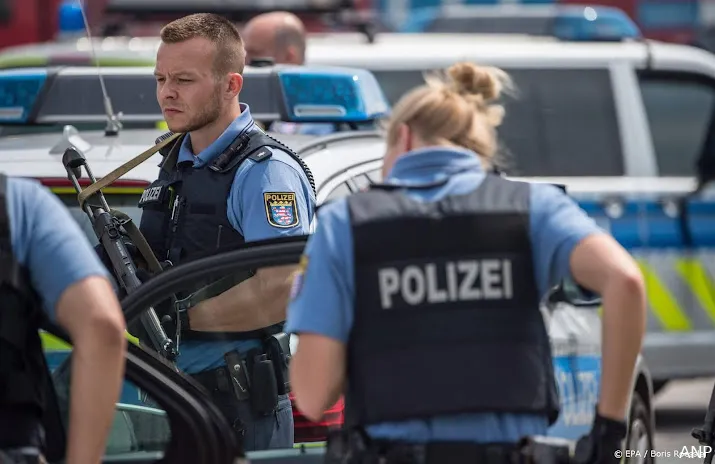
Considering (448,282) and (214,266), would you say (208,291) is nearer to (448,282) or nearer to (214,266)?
(214,266)

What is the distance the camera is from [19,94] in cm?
526

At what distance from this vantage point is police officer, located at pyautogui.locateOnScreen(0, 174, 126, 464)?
105 inches

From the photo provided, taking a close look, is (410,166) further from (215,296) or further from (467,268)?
(215,296)

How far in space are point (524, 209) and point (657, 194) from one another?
17.1 feet

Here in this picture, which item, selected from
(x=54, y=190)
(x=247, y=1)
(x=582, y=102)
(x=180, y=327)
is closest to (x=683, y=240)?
(x=582, y=102)

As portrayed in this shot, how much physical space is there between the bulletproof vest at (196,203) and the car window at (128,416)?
72 cm

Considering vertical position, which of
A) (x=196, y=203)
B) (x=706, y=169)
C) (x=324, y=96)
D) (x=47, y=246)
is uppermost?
(x=706, y=169)

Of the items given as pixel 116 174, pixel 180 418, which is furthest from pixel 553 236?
pixel 116 174

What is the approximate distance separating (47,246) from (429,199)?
672 mm

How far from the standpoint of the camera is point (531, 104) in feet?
27.2

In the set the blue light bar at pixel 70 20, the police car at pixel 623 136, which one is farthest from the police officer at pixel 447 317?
the blue light bar at pixel 70 20

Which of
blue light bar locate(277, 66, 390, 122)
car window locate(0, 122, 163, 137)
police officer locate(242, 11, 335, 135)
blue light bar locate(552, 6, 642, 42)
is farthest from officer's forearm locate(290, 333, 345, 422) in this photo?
blue light bar locate(552, 6, 642, 42)

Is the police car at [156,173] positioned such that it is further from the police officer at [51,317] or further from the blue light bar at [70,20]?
the blue light bar at [70,20]

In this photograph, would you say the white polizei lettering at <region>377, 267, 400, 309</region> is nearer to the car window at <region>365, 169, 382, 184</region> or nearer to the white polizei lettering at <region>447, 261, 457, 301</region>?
the white polizei lettering at <region>447, 261, 457, 301</region>
